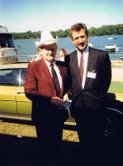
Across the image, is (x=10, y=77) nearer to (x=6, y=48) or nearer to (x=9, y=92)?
(x=9, y=92)

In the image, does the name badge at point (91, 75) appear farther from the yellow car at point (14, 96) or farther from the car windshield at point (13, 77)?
the car windshield at point (13, 77)

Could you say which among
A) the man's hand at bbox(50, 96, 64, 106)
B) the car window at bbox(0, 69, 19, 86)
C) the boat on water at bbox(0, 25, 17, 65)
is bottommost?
the boat on water at bbox(0, 25, 17, 65)

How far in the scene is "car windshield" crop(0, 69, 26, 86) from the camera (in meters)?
6.33

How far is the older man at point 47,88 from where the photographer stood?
3.52 meters

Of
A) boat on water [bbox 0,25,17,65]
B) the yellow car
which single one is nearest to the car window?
the yellow car

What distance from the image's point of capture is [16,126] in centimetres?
671

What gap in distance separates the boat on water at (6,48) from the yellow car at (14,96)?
16265 millimetres

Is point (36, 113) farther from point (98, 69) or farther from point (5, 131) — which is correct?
point (5, 131)

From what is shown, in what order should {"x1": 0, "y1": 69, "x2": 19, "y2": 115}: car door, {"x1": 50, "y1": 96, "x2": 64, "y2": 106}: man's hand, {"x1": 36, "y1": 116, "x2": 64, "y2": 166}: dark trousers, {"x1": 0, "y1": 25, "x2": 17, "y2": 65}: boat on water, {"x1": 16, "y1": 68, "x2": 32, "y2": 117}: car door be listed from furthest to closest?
{"x1": 0, "y1": 25, "x2": 17, "y2": 65}: boat on water
{"x1": 0, "y1": 69, "x2": 19, "y2": 115}: car door
{"x1": 16, "y1": 68, "x2": 32, "y2": 117}: car door
{"x1": 36, "y1": 116, "x2": 64, "y2": 166}: dark trousers
{"x1": 50, "y1": 96, "x2": 64, "y2": 106}: man's hand

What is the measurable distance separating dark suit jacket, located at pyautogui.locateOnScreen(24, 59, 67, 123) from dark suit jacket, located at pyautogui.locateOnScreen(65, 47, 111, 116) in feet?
1.00

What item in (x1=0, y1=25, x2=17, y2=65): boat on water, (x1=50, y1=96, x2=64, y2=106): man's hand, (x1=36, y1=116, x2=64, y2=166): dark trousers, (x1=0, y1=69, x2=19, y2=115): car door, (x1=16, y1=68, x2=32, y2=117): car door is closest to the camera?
(x1=50, y1=96, x2=64, y2=106): man's hand

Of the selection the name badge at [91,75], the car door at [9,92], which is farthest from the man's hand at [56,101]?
the car door at [9,92]

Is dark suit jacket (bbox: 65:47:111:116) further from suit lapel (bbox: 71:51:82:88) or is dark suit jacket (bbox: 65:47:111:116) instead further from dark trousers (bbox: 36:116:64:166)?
dark trousers (bbox: 36:116:64:166)

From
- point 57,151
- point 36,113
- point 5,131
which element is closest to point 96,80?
point 36,113
